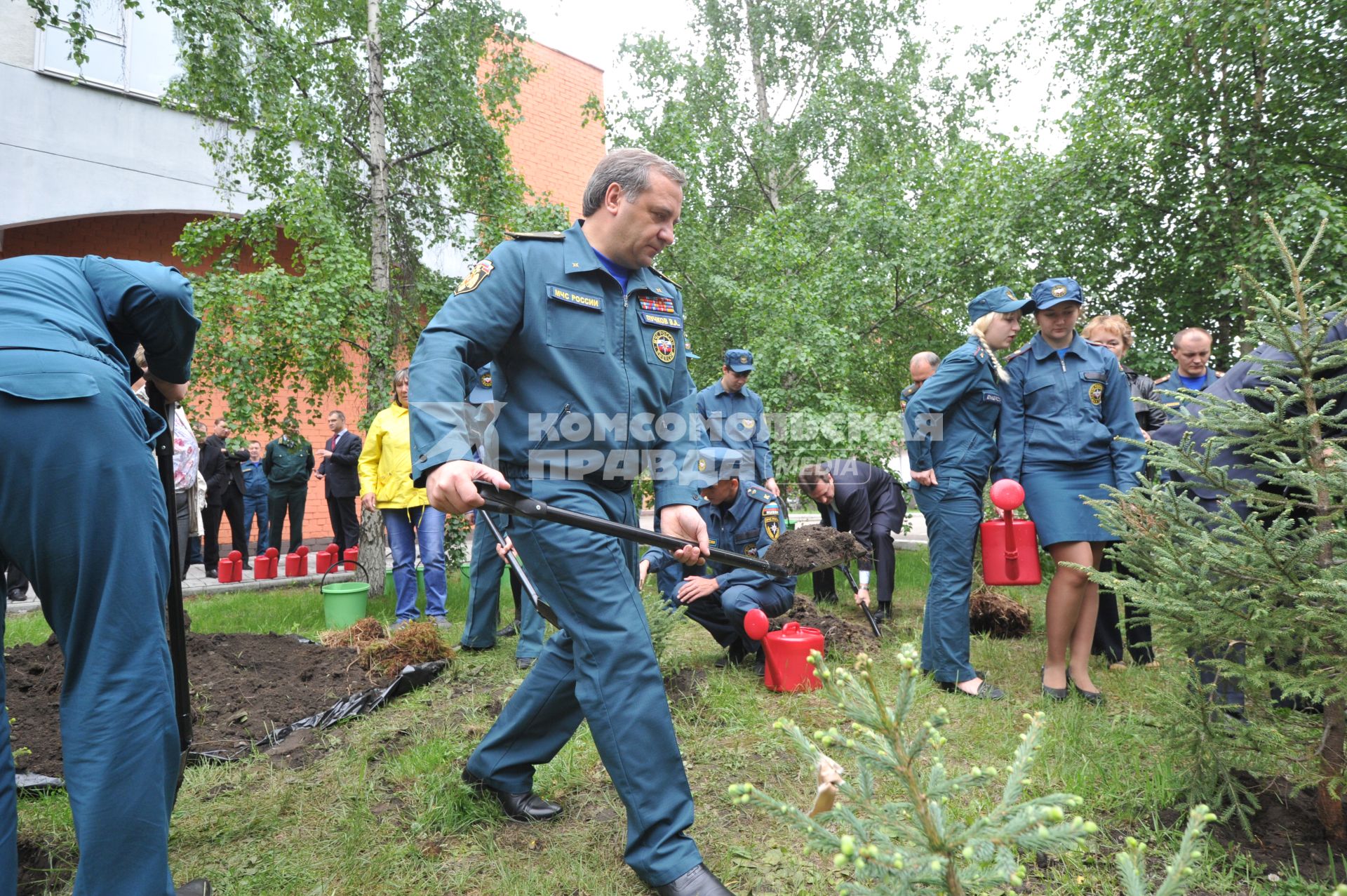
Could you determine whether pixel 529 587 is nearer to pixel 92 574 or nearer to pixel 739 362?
pixel 92 574

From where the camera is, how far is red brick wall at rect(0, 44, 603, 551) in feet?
37.6

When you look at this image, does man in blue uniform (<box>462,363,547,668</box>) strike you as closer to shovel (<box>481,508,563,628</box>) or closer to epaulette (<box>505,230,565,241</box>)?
shovel (<box>481,508,563,628</box>)

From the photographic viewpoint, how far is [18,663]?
4.00 meters

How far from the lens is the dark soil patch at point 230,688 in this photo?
3.37 m

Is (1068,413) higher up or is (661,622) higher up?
(1068,413)

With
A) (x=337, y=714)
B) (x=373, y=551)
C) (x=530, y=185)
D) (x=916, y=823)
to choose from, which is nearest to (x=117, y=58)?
(x=530, y=185)

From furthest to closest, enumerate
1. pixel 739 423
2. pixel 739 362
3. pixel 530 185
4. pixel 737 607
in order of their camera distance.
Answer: pixel 530 185 < pixel 739 423 < pixel 739 362 < pixel 737 607

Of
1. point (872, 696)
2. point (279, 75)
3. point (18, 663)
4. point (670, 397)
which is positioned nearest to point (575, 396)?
point (670, 397)

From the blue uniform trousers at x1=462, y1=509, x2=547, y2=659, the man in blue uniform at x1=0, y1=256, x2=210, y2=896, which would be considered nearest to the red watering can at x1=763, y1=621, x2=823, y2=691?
the blue uniform trousers at x1=462, y1=509, x2=547, y2=659

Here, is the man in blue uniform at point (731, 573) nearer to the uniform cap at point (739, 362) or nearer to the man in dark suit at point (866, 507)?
the man in dark suit at point (866, 507)

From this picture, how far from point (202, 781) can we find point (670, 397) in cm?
233

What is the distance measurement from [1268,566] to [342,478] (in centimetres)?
941

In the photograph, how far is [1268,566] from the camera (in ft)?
6.76

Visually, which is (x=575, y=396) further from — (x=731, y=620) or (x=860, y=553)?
(x=860, y=553)
